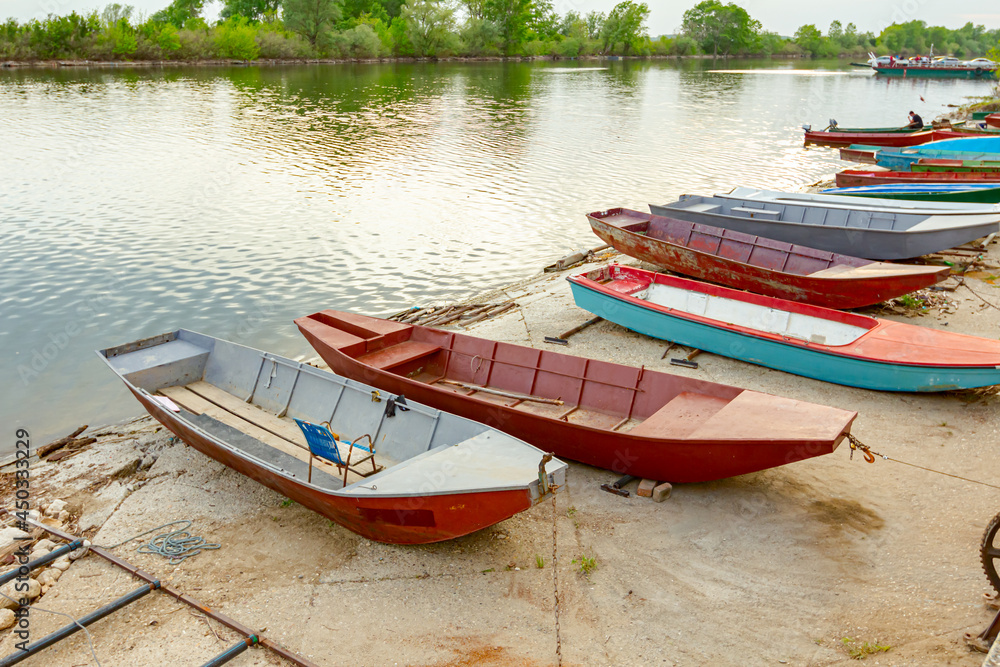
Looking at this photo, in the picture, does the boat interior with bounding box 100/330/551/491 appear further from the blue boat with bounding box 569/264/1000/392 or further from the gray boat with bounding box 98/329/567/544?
the blue boat with bounding box 569/264/1000/392

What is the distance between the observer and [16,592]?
7.20 m

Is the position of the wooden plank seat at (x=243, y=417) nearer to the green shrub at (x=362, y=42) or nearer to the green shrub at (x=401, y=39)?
the green shrub at (x=362, y=42)

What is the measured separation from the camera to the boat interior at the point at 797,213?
16.3 m

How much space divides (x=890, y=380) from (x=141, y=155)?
3154 cm

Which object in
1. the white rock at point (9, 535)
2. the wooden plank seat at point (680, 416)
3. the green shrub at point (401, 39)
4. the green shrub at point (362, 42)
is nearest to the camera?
the white rock at point (9, 535)

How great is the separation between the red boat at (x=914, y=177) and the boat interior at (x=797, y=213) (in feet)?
23.7

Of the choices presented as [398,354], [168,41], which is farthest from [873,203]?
[168,41]

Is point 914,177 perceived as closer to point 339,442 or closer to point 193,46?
point 339,442

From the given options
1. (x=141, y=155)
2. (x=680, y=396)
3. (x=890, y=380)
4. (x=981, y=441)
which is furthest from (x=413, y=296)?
(x=141, y=155)

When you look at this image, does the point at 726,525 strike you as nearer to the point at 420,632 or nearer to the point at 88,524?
the point at 420,632

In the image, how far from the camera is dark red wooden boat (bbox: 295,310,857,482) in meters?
7.67

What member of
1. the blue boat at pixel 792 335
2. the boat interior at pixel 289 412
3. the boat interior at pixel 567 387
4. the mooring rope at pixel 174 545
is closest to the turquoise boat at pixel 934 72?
the blue boat at pixel 792 335

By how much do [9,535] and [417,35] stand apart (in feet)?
310

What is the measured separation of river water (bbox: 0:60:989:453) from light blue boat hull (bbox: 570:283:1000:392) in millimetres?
5131
